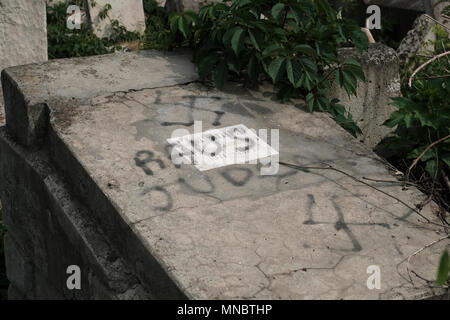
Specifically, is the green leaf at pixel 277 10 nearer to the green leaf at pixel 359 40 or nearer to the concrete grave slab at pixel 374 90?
the green leaf at pixel 359 40

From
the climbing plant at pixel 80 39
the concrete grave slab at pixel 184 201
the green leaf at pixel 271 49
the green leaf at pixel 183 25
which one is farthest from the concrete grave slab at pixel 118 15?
the green leaf at pixel 271 49

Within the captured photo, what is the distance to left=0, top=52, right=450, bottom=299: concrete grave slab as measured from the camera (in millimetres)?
2516

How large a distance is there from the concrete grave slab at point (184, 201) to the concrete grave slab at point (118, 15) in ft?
7.84

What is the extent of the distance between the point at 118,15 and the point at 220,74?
3.02m

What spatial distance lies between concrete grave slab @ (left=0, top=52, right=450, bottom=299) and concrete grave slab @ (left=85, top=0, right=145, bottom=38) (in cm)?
239

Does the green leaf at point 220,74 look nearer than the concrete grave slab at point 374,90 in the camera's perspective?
Yes

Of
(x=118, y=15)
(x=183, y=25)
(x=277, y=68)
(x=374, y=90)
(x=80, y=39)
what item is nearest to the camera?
(x=277, y=68)

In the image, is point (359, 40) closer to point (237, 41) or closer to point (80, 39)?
point (237, 41)

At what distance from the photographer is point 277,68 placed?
3.48 m

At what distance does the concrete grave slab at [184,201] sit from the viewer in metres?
2.52

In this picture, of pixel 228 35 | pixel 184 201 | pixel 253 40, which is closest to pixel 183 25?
pixel 228 35

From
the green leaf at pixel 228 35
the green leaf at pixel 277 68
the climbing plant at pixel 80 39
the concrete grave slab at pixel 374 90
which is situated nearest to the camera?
the green leaf at pixel 277 68

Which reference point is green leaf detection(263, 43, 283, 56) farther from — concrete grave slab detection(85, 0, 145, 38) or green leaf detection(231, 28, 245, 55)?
concrete grave slab detection(85, 0, 145, 38)
